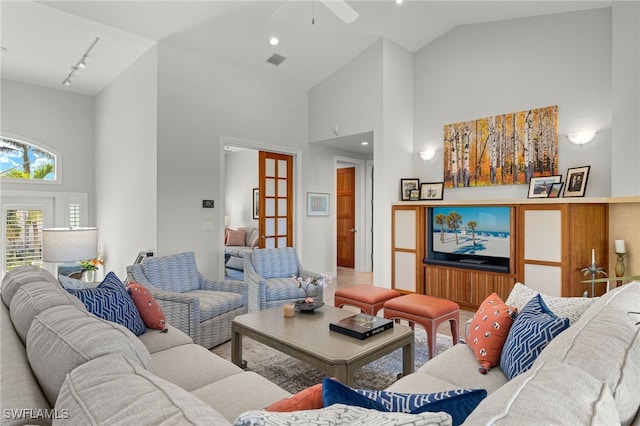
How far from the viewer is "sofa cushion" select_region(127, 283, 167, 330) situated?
2.37 m

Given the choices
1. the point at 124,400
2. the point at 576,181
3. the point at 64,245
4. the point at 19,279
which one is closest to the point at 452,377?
the point at 124,400

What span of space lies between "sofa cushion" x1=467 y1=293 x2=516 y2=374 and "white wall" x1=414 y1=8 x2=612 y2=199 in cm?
323

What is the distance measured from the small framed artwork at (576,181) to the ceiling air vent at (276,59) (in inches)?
160

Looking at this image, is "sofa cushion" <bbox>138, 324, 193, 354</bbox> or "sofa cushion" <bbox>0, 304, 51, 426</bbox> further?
"sofa cushion" <bbox>138, 324, 193, 354</bbox>

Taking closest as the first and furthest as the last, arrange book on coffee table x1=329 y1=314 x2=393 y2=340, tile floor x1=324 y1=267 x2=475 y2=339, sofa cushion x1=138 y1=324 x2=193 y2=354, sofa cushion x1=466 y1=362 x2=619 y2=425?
1. sofa cushion x1=466 y1=362 x2=619 y2=425
2. sofa cushion x1=138 y1=324 x2=193 y2=354
3. book on coffee table x1=329 y1=314 x2=393 y2=340
4. tile floor x1=324 y1=267 x2=475 y2=339

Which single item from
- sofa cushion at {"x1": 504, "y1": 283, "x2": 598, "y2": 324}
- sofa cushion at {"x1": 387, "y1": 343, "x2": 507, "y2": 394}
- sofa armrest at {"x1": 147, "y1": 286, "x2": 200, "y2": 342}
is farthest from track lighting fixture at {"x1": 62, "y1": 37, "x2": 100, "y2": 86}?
sofa cushion at {"x1": 504, "y1": 283, "x2": 598, "y2": 324}

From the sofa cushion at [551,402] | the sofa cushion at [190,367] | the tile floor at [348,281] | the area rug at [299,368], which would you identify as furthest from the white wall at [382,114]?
the sofa cushion at [551,402]

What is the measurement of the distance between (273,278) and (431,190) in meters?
2.73

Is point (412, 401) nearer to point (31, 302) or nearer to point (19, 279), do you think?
point (31, 302)

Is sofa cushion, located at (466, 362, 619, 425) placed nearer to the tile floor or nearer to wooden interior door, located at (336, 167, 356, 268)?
the tile floor

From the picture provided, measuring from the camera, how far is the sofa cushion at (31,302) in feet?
4.60

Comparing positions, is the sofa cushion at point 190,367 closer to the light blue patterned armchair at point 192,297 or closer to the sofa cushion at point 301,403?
the light blue patterned armchair at point 192,297

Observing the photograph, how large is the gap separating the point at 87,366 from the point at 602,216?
4.96 m

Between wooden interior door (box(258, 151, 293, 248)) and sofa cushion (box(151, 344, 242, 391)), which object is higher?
wooden interior door (box(258, 151, 293, 248))
